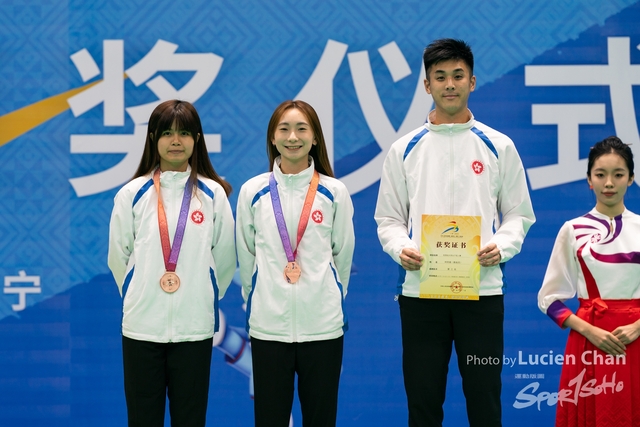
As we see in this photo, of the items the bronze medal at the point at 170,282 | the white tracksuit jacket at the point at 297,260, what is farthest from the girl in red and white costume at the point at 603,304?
the bronze medal at the point at 170,282

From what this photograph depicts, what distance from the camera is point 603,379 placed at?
8.96 feet

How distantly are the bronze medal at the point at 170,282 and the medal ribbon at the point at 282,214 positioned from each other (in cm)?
43

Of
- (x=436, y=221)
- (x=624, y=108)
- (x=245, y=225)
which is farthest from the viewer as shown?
(x=624, y=108)

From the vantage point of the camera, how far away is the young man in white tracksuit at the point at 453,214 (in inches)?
102

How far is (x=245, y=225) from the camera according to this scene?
9.00 ft

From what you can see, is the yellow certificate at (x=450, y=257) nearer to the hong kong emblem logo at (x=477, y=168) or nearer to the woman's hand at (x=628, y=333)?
the hong kong emblem logo at (x=477, y=168)

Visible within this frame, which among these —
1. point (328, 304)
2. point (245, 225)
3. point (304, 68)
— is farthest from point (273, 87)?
point (328, 304)

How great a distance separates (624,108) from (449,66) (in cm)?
159

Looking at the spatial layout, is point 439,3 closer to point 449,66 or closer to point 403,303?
point 449,66

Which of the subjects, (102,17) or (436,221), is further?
(102,17)

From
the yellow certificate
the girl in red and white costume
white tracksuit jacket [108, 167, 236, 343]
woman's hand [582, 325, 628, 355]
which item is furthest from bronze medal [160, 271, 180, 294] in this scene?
woman's hand [582, 325, 628, 355]

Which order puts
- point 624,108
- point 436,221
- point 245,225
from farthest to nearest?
point 624,108 < point 245,225 < point 436,221

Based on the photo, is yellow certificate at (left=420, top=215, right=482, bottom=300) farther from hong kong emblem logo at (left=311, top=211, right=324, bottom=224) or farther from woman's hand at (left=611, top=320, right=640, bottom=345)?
woman's hand at (left=611, top=320, right=640, bottom=345)

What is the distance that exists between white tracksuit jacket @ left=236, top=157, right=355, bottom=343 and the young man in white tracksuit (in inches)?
8.2
